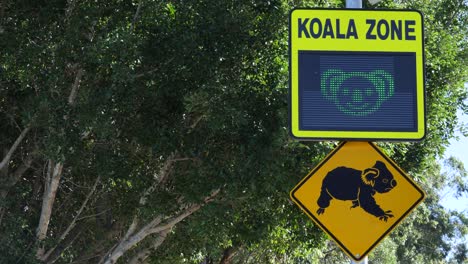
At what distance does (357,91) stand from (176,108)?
6.16 meters

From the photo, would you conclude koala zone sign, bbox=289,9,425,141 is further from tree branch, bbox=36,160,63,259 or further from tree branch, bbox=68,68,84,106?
tree branch, bbox=36,160,63,259

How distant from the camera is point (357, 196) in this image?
5250 mm

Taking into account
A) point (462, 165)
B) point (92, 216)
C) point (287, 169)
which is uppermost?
point (287, 169)

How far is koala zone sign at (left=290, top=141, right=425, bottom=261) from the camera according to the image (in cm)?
520

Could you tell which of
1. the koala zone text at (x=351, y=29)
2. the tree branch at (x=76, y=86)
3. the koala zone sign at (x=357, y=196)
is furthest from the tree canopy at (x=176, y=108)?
the koala zone sign at (x=357, y=196)

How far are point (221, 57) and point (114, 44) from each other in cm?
160

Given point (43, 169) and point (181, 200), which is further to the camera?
point (43, 169)

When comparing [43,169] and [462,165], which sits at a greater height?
[43,169]

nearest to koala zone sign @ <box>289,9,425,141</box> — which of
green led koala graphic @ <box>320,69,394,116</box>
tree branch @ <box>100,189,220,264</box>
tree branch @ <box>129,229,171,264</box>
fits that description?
green led koala graphic @ <box>320,69,394,116</box>

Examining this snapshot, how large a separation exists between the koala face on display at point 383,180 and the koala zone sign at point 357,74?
0.71ft

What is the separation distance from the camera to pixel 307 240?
11992 mm

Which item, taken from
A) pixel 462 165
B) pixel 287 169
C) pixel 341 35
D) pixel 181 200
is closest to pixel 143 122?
pixel 181 200

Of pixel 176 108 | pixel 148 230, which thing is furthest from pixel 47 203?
pixel 176 108

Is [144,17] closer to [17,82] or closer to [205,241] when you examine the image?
[17,82]
